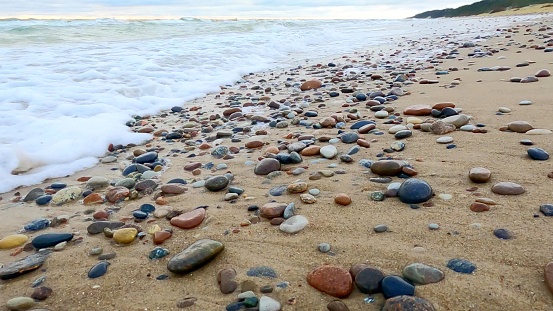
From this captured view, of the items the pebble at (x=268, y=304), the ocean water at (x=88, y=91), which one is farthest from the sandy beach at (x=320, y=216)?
the ocean water at (x=88, y=91)

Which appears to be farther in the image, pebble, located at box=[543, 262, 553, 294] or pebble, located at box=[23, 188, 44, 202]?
pebble, located at box=[23, 188, 44, 202]

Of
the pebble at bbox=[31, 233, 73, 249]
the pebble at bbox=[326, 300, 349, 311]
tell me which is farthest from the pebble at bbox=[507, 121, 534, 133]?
the pebble at bbox=[31, 233, 73, 249]

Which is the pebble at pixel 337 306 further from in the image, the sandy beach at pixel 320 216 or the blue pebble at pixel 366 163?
the blue pebble at pixel 366 163

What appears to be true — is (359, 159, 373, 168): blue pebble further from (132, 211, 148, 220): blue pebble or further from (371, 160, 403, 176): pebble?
(132, 211, 148, 220): blue pebble

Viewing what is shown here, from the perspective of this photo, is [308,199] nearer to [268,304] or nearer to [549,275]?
[268,304]

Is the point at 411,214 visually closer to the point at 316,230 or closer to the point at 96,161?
the point at 316,230

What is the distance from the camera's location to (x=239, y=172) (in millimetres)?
2650

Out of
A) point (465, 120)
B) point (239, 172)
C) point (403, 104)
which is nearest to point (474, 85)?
point (403, 104)

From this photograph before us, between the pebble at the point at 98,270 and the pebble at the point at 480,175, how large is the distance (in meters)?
1.82

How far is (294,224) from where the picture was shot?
182 centimetres

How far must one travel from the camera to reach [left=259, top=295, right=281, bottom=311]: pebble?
1298 millimetres

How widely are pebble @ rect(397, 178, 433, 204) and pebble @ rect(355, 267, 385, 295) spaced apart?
62cm

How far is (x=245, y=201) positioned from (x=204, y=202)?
0.79ft

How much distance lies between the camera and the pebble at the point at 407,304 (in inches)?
46.1
